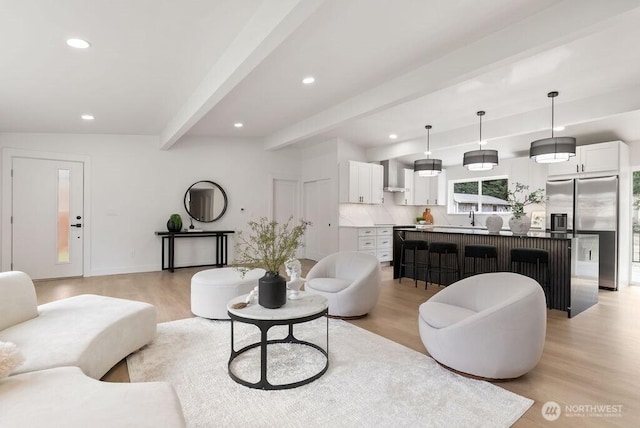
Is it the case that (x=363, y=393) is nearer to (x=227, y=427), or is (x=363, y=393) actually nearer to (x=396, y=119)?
(x=227, y=427)

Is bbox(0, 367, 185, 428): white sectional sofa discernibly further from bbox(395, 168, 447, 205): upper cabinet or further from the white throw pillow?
bbox(395, 168, 447, 205): upper cabinet

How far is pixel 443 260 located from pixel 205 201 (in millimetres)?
4685

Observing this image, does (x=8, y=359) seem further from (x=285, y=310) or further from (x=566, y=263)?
(x=566, y=263)

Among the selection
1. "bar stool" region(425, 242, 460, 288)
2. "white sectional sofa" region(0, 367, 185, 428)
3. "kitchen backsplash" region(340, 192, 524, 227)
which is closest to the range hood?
"kitchen backsplash" region(340, 192, 524, 227)

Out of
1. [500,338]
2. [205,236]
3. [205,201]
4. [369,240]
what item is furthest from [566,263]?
[205,201]

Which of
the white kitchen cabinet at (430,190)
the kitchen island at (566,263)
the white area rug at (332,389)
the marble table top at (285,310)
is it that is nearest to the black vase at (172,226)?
the white area rug at (332,389)

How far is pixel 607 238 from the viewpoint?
5391 mm

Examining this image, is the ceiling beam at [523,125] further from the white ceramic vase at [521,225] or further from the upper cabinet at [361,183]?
the white ceramic vase at [521,225]

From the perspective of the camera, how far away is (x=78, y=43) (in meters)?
2.68

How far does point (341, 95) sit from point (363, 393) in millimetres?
3580

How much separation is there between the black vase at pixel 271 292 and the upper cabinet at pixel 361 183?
16.1 ft

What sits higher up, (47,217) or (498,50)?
(498,50)

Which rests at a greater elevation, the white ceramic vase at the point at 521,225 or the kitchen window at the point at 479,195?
the kitchen window at the point at 479,195

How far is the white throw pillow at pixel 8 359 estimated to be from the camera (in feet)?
5.08
